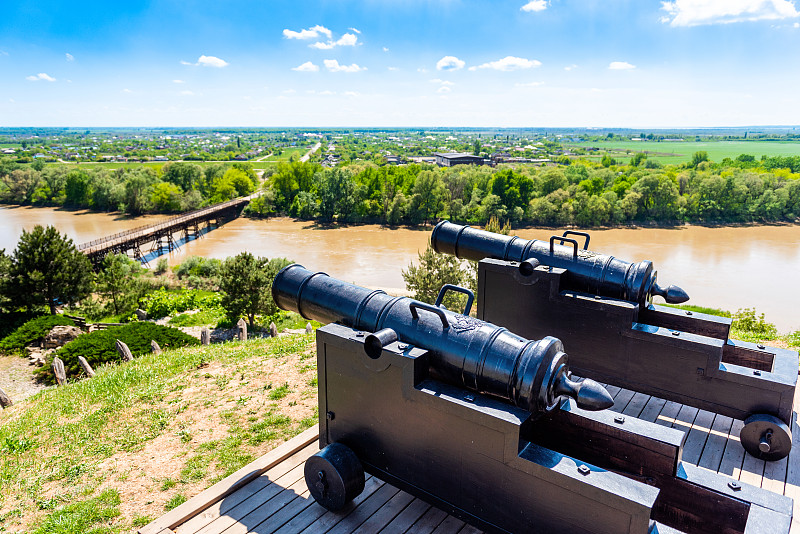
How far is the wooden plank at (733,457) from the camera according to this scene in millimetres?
3626

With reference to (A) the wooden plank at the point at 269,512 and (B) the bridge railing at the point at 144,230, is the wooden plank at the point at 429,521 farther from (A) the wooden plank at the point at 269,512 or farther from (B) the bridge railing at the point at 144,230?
(B) the bridge railing at the point at 144,230

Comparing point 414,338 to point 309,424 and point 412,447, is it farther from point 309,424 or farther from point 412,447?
point 309,424

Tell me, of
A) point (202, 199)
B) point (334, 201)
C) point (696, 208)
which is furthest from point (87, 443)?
point (202, 199)

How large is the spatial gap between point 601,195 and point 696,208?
731cm

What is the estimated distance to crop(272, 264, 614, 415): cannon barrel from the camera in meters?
2.71

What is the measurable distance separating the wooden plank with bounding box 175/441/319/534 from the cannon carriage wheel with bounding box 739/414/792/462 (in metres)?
3.24

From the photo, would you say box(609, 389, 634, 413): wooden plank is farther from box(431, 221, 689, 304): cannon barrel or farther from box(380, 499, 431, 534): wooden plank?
box(380, 499, 431, 534): wooden plank

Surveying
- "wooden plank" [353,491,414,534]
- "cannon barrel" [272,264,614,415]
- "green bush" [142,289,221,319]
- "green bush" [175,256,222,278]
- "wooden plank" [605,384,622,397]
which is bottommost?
"green bush" [175,256,222,278]

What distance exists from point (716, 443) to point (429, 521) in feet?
7.77

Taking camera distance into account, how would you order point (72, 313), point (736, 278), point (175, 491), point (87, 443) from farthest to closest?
point (736, 278) < point (72, 313) < point (87, 443) < point (175, 491)

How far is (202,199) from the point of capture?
2080 inches

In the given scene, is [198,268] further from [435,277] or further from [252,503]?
[252,503]

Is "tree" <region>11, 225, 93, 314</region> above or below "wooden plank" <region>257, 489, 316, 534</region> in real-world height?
below

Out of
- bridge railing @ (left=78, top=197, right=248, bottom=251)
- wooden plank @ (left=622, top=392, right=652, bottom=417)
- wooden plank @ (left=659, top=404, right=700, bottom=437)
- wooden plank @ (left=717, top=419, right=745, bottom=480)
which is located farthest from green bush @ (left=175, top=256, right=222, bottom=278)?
wooden plank @ (left=717, top=419, right=745, bottom=480)
